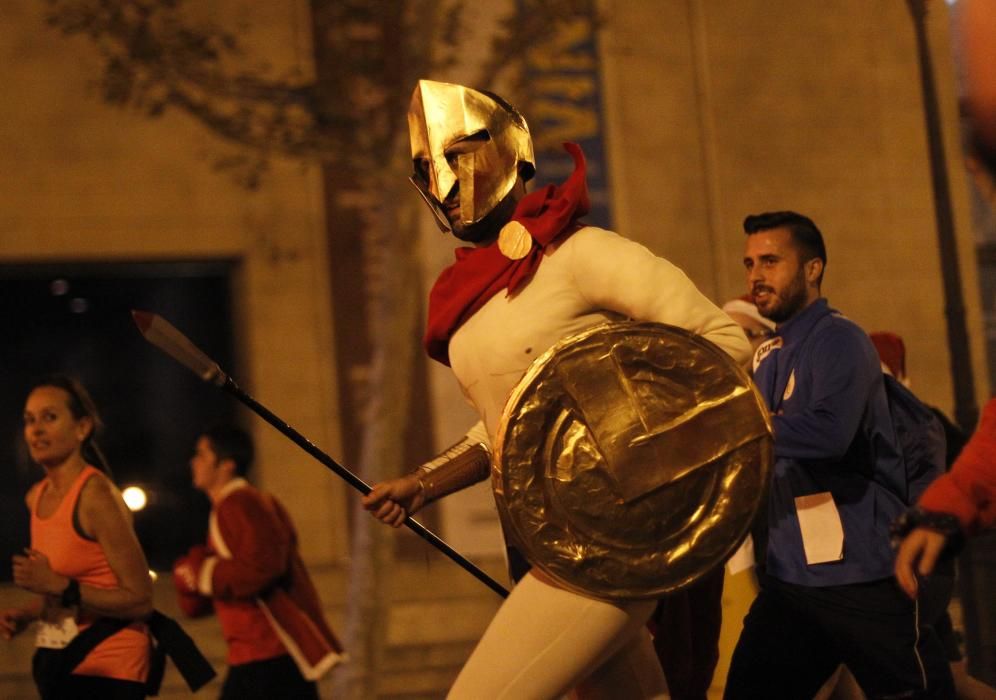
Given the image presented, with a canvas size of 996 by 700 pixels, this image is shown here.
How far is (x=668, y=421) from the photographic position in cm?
353

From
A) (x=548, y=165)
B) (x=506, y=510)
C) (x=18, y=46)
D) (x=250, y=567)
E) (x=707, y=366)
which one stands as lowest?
(x=250, y=567)

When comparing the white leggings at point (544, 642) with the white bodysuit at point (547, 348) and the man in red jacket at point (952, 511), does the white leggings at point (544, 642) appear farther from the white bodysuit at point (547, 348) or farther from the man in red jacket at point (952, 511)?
the man in red jacket at point (952, 511)

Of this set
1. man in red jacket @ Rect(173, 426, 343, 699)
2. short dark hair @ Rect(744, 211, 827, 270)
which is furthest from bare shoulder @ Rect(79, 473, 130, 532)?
short dark hair @ Rect(744, 211, 827, 270)

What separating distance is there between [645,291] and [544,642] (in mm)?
761

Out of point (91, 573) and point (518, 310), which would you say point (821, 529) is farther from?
point (91, 573)

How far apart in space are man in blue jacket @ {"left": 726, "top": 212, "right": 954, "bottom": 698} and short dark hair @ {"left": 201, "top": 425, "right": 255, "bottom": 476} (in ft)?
9.66

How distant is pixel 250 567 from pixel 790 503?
271 cm

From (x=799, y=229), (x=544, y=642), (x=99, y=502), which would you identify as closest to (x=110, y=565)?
(x=99, y=502)

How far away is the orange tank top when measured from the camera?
5324mm

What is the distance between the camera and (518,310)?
3754mm

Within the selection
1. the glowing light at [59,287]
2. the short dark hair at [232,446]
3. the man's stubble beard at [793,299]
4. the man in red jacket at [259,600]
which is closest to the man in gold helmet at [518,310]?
the man's stubble beard at [793,299]

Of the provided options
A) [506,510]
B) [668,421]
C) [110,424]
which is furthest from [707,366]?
[110,424]

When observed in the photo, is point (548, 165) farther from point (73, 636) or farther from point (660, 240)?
point (73, 636)

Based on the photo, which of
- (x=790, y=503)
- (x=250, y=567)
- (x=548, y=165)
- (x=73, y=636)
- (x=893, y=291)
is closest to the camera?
A: (x=790, y=503)
